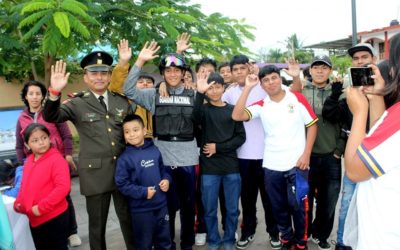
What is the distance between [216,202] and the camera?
3.47 meters

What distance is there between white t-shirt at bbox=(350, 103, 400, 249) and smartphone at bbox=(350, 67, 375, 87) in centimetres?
42

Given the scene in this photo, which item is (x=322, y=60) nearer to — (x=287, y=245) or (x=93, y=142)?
(x=287, y=245)

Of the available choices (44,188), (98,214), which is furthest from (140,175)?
(44,188)

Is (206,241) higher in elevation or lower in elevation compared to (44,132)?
lower

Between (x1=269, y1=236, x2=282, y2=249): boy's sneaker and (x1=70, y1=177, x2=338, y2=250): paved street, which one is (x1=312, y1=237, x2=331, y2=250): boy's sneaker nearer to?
(x1=70, y1=177, x2=338, y2=250): paved street

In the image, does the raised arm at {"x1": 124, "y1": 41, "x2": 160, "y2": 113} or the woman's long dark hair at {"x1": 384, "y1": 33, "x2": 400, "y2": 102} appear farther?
the raised arm at {"x1": 124, "y1": 41, "x2": 160, "y2": 113}

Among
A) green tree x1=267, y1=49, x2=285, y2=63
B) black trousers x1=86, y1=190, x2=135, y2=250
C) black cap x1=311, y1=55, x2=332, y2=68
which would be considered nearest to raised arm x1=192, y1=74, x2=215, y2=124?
black trousers x1=86, y1=190, x2=135, y2=250

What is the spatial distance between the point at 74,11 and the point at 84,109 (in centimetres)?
193

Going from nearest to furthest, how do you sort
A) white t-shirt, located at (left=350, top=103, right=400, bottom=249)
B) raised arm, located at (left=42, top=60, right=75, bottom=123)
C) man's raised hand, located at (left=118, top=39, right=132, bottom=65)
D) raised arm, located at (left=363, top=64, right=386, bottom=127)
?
white t-shirt, located at (left=350, top=103, right=400, bottom=249), raised arm, located at (left=363, top=64, right=386, bottom=127), raised arm, located at (left=42, top=60, right=75, bottom=123), man's raised hand, located at (left=118, top=39, right=132, bottom=65)

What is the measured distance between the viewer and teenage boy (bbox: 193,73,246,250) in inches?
133

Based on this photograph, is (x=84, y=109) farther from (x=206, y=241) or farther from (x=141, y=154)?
(x=206, y=241)

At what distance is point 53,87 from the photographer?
2.69 meters

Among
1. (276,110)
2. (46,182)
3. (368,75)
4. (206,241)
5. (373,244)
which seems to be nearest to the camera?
(373,244)

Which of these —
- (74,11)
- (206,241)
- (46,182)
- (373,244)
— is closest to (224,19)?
(74,11)
